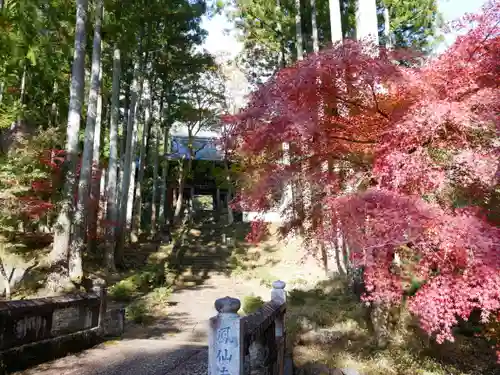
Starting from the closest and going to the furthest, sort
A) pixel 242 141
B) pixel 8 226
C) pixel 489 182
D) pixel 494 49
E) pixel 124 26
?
1. pixel 489 182
2. pixel 494 49
3. pixel 242 141
4. pixel 8 226
5. pixel 124 26

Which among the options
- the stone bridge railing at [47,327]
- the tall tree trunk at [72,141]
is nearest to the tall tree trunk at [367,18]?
the stone bridge railing at [47,327]

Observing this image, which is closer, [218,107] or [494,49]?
[494,49]

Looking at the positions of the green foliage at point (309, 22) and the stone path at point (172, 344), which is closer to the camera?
the stone path at point (172, 344)

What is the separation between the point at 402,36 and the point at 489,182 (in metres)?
17.5

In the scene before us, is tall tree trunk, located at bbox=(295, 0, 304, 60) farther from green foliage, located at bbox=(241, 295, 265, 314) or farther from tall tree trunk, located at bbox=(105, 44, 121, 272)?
green foliage, located at bbox=(241, 295, 265, 314)

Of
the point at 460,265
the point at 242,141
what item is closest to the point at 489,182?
the point at 460,265

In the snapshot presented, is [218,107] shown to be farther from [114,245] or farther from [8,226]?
[8,226]

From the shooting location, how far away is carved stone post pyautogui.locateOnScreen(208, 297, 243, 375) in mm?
3062

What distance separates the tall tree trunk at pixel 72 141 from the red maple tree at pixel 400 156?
6212 mm

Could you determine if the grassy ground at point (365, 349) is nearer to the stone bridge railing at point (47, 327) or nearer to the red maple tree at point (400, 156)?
the red maple tree at point (400, 156)

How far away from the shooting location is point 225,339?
3104 mm

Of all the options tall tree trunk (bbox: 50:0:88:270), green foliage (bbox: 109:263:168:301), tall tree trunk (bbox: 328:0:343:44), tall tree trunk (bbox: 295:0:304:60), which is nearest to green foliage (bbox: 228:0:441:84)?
tall tree trunk (bbox: 295:0:304:60)

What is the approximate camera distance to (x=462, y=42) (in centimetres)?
467

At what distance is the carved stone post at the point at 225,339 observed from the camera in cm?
306
